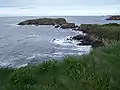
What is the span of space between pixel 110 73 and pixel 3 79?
136 inches

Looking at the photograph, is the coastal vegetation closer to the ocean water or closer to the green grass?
the green grass

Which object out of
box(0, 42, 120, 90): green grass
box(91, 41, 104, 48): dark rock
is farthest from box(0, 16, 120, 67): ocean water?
box(0, 42, 120, 90): green grass

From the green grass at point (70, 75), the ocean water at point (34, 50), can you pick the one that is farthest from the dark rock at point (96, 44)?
the green grass at point (70, 75)

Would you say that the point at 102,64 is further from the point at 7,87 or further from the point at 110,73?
the point at 7,87

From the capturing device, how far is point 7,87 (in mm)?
7688

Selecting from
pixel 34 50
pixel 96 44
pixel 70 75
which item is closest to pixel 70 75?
pixel 70 75

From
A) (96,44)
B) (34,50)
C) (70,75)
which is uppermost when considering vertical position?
(70,75)

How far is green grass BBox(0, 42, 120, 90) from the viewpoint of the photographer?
714 centimetres

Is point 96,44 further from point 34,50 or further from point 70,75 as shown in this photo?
point 70,75

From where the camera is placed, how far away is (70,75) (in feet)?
25.9

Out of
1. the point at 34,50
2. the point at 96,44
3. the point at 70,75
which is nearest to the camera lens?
the point at 70,75

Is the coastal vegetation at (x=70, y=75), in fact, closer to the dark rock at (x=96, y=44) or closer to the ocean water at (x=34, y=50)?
the ocean water at (x=34, y=50)

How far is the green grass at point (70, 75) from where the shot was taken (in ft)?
23.4

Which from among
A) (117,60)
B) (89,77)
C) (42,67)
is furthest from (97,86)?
(42,67)
